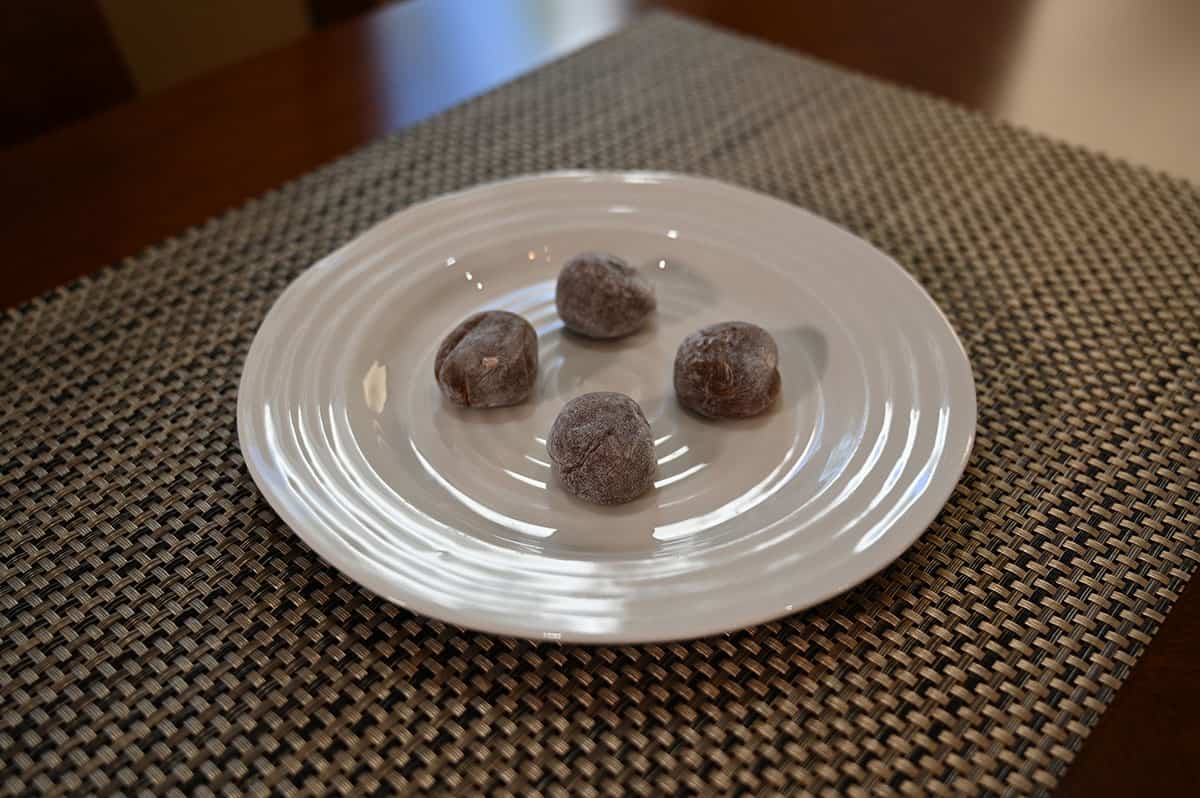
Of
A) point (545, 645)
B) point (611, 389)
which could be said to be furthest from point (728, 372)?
point (545, 645)

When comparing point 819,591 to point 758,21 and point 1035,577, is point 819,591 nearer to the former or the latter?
point 1035,577

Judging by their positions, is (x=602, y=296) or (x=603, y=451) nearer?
(x=603, y=451)

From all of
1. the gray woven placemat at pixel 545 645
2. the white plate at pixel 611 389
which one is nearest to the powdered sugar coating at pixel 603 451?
the white plate at pixel 611 389

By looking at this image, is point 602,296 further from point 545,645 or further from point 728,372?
point 545,645

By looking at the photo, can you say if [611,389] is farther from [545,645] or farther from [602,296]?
[545,645]

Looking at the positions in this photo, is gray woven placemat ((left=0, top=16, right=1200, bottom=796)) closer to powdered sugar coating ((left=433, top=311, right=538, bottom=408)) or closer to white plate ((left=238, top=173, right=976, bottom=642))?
white plate ((left=238, top=173, right=976, bottom=642))

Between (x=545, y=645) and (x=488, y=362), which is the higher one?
(x=488, y=362)
